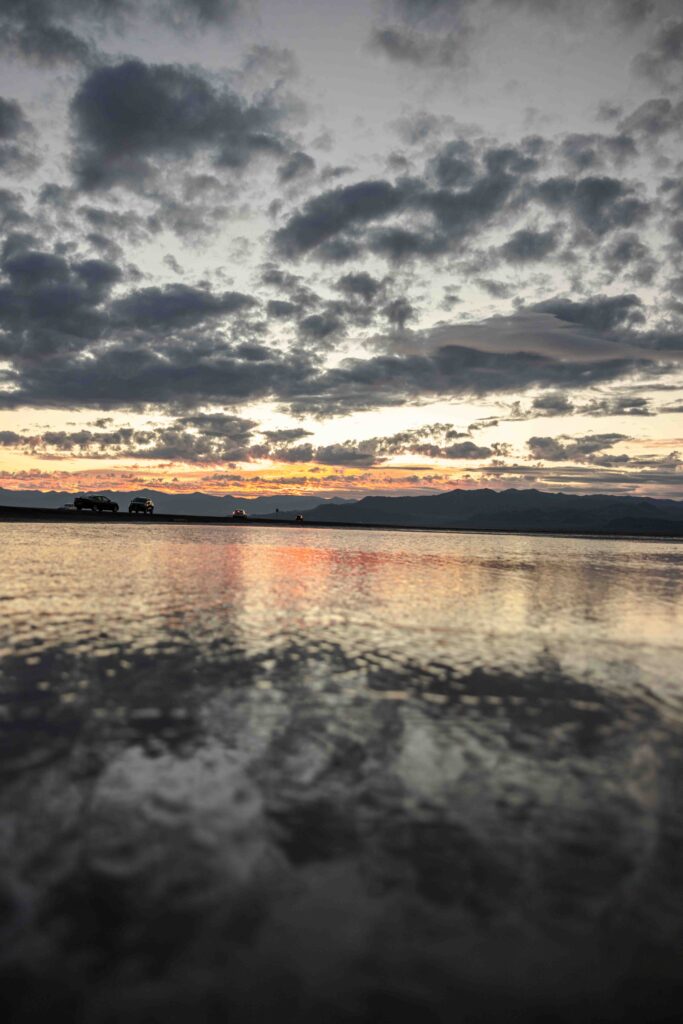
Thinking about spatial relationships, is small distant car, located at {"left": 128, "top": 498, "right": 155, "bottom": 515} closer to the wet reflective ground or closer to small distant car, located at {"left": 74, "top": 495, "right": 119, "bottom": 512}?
small distant car, located at {"left": 74, "top": 495, "right": 119, "bottom": 512}

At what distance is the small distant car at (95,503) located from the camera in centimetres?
9425

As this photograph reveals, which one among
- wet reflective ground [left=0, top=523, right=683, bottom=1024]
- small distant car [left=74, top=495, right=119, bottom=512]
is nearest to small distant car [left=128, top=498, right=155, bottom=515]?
small distant car [left=74, top=495, right=119, bottom=512]

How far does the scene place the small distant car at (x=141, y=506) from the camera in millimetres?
97438

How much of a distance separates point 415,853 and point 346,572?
22.6 m

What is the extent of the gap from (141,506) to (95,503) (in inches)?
269

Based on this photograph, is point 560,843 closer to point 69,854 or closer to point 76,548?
point 69,854

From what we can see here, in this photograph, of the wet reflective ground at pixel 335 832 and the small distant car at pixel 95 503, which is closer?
the wet reflective ground at pixel 335 832

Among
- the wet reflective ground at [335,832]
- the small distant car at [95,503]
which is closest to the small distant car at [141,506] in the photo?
the small distant car at [95,503]

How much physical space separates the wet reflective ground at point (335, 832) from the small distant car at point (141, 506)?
8901 centimetres

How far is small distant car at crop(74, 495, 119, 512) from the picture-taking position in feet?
309

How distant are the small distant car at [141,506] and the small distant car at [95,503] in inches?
89.2

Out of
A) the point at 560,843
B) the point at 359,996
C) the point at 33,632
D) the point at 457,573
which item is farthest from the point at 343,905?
the point at 457,573

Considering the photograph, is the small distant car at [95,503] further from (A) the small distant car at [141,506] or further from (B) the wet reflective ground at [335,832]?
(B) the wet reflective ground at [335,832]

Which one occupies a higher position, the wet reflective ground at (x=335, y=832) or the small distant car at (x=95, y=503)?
the small distant car at (x=95, y=503)
